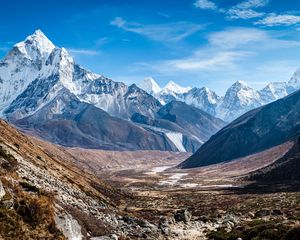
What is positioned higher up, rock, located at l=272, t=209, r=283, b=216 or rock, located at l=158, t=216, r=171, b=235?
rock, located at l=158, t=216, r=171, b=235

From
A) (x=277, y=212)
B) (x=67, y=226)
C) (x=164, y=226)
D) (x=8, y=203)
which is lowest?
(x=277, y=212)

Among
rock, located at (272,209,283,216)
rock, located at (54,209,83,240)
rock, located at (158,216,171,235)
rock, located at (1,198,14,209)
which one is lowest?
rock, located at (272,209,283,216)

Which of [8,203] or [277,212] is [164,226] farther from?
[8,203]

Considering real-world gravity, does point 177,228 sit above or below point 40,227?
below

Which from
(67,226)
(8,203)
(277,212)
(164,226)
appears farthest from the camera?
(277,212)

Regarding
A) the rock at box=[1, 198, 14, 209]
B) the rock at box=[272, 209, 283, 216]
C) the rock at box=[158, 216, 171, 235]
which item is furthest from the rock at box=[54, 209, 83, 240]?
the rock at box=[272, 209, 283, 216]

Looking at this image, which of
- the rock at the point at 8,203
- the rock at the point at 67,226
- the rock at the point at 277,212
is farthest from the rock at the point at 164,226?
the rock at the point at 8,203

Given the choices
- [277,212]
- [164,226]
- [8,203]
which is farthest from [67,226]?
[277,212]

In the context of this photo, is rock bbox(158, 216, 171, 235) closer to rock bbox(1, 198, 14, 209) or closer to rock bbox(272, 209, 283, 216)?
rock bbox(272, 209, 283, 216)

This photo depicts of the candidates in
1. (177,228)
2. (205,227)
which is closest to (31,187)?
(177,228)

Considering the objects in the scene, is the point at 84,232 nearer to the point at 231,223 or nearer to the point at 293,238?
the point at 293,238

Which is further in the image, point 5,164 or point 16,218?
point 5,164
